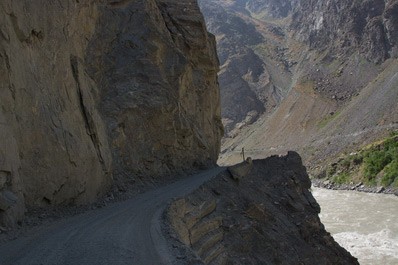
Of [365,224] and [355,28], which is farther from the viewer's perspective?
[355,28]

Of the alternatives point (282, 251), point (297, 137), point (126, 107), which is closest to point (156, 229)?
point (282, 251)

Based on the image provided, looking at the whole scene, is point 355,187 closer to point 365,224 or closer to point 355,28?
point 365,224

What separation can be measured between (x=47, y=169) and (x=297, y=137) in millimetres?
69053

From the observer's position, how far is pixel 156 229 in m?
8.22

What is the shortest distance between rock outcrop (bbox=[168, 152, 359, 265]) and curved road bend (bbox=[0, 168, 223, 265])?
93cm

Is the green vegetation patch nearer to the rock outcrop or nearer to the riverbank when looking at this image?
the riverbank

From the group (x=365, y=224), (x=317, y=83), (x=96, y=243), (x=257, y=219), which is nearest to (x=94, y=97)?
(x=257, y=219)

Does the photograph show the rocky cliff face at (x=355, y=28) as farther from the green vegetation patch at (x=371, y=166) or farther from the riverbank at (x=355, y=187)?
the riverbank at (x=355, y=187)

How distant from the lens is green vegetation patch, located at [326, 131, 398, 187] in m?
41.7

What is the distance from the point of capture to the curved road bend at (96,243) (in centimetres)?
630

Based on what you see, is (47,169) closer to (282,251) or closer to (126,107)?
(126,107)

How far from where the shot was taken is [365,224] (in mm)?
26125

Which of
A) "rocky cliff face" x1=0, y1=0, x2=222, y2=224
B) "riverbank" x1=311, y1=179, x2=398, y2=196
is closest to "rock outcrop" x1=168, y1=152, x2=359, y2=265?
"rocky cliff face" x1=0, y1=0, x2=222, y2=224

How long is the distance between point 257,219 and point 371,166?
36.1 m
